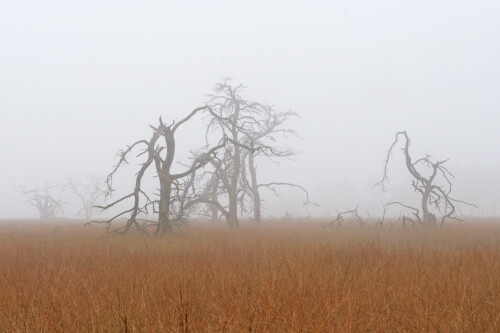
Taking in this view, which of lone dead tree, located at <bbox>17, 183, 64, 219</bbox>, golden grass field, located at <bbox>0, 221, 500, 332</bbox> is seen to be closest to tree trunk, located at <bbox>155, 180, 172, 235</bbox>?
golden grass field, located at <bbox>0, 221, 500, 332</bbox>

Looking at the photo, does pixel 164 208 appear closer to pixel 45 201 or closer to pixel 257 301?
pixel 257 301

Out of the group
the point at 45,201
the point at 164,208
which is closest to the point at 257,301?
the point at 164,208

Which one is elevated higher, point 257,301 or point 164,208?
point 164,208

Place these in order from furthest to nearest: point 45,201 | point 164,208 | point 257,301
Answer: point 45,201 → point 164,208 → point 257,301

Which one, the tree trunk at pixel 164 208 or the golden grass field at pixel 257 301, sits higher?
the tree trunk at pixel 164 208

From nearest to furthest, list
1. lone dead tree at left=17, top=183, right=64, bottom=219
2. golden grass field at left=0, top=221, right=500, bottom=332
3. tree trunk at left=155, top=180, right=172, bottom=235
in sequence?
golden grass field at left=0, top=221, right=500, bottom=332 < tree trunk at left=155, top=180, right=172, bottom=235 < lone dead tree at left=17, top=183, right=64, bottom=219

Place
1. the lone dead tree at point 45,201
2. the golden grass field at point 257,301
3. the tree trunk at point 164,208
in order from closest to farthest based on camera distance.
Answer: the golden grass field at point 257,301, the tree trunk at point 164,208, the lone dead tree at point 45,201

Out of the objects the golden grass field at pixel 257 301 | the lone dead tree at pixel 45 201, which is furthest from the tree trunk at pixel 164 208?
the lone dead tree at pixel 45 201

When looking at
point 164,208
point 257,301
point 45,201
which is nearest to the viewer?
point 257,301

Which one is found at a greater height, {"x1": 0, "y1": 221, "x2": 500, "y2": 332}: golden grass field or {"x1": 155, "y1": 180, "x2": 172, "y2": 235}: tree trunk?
{"x1": 155, "y1": 180, "x2": 172, "y2": 235}: tree trunk

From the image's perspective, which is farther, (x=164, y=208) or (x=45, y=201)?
(x=45, y=201)

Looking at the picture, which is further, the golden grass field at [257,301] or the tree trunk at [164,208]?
the tree trunk at [164,208]

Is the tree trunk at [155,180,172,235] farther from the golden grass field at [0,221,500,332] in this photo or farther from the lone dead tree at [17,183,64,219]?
the lone dead tree at [17,183,64,219]

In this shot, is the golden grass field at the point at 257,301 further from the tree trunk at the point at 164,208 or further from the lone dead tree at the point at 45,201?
the lone dead tree at the point at 45,201
